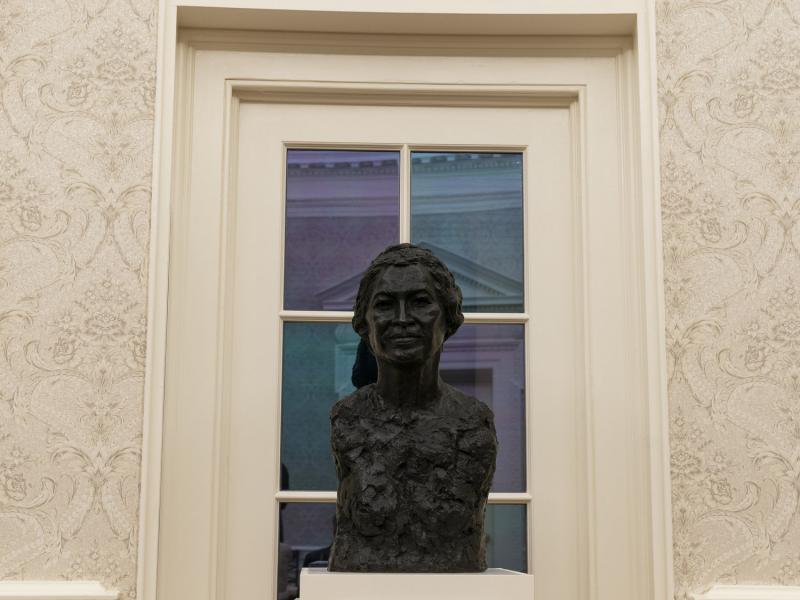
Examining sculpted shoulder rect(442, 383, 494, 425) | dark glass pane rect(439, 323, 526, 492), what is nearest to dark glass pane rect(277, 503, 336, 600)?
dark glass pane rect(439, 323, 526, 492)

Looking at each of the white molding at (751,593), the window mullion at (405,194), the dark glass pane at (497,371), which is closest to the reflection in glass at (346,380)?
the dark glass pane at (497,371)

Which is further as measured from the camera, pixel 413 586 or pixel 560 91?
pixel 560 91

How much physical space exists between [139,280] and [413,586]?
3.27 ft

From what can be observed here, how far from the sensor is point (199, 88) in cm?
292

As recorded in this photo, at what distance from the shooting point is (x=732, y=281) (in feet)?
8.93

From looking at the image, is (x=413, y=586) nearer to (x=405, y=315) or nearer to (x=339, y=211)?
(x=405, y=315)

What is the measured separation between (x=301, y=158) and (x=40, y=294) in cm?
74

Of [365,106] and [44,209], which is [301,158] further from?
[44,209]

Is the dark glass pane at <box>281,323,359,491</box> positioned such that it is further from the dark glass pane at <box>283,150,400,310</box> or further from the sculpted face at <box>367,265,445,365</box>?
the sculpted face at <box>367,265,445,365</box>

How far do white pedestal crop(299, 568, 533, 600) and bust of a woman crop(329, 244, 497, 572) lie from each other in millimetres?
50

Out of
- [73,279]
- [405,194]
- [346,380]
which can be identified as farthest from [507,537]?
[73,279]

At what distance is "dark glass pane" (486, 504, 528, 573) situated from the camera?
9.20 ft

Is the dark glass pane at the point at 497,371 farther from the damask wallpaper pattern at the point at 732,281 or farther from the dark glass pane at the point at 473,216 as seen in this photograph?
the damask wallpaper pattern at the point at 732,281

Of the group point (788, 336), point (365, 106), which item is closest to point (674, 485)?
point (788, 336)
